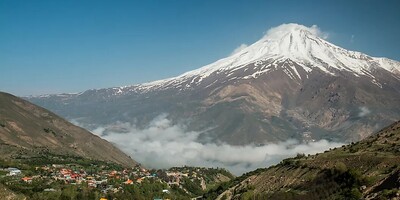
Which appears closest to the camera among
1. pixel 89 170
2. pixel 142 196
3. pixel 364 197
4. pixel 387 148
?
pixel 364 197

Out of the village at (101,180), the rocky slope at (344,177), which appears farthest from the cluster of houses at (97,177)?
the rocky slope at (344,177)

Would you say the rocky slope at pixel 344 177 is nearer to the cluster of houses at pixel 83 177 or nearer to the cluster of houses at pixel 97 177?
the cluster of houses at pixel 97 177

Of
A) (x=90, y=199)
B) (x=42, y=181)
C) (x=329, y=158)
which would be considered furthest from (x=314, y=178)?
(x=42, y=181)

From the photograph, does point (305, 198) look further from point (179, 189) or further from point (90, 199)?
point (179, 189)

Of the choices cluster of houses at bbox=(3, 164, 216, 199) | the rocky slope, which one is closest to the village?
cluster of houses at bbox=(3, 164, 216, 199)

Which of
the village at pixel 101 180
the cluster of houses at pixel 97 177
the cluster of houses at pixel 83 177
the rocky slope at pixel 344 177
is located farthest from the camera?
the cluster of houses at pixel 83 177

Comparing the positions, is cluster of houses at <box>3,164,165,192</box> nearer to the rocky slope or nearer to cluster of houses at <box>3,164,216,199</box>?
cluster of houses at <box>3,164,216,199</box>
